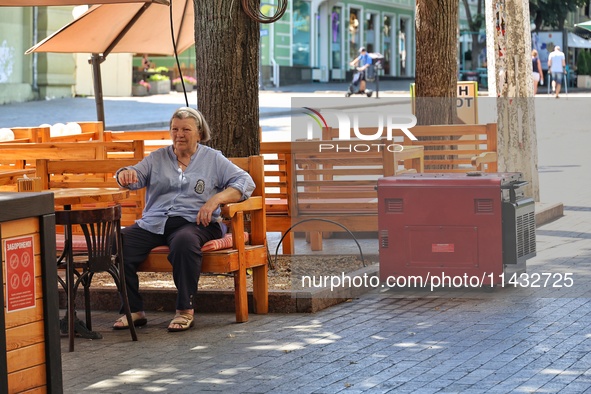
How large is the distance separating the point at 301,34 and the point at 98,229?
49100 millimetres

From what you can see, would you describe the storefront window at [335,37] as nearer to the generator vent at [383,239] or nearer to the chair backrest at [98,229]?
the generator vent at [383,239]

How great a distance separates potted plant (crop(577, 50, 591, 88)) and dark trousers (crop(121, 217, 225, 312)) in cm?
5516

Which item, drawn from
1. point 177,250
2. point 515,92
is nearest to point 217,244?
point 177,250

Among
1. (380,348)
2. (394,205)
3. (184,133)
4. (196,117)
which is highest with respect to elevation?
(196,117)

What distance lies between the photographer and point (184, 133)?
26.6 feet

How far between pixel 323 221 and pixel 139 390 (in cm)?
390

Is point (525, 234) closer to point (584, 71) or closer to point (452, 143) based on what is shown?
point (452, 143)

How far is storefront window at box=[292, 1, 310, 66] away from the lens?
55.2 m

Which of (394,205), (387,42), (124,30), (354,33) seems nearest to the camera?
(394,205)

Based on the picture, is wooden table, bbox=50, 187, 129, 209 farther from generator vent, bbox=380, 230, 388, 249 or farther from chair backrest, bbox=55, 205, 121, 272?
generator vent, bbox=380, 230, 388, 249

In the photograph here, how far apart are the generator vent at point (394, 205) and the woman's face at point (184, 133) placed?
4.89 feet

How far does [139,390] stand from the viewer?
6.07m

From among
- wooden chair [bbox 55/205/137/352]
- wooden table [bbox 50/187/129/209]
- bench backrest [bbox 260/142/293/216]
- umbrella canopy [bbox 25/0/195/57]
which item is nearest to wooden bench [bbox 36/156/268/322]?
wooden chair [bbox 55/205/137/352]

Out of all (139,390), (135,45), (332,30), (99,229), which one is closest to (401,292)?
(99,229)
